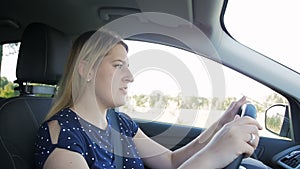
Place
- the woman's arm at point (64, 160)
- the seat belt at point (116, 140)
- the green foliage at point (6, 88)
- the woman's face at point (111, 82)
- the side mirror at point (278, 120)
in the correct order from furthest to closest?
the green foliage at point (6, 88) < the side mirror at point (278, 120) < the seat belt at point (116, 140) < the woman's face at point (111, 82) < the woman's arm at point (64, 160)

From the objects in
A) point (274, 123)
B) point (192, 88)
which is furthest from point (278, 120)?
point (192, 88)

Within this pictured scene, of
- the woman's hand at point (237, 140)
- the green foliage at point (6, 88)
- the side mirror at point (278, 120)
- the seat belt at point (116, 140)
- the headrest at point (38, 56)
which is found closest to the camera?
the woman's hand at point (237, 140)

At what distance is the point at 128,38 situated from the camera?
2.39 meters

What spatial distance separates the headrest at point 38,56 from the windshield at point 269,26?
813mm

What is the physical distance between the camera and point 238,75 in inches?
84.4

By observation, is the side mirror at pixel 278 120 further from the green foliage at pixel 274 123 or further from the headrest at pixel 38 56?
the headrest at pixel 38 56

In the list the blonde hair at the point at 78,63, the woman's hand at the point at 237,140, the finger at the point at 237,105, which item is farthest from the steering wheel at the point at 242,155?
the blonde hair at the point at 78,63

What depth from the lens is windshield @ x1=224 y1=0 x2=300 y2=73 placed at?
195 cm

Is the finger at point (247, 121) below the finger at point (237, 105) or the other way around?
the other way around

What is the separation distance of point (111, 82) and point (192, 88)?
2.32 feet

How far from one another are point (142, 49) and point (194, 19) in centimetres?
39

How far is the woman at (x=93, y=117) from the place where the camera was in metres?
1.38

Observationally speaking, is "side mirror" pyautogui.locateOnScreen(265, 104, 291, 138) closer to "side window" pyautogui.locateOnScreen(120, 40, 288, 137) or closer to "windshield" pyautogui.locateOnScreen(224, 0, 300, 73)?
"side window" pyautogui.locateOnScreen(120, 40, 288, 137)

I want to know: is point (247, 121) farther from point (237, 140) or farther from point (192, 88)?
point (192, 88)
